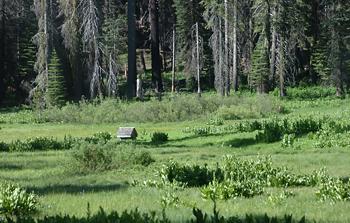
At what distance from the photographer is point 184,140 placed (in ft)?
83.9

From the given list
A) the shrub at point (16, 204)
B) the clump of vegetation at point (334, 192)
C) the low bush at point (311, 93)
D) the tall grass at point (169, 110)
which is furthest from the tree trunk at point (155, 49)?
the shrub at point (16, 204)

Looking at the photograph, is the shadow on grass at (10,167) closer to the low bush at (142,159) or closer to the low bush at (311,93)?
the low bush at (142,159)

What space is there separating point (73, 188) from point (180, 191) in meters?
2.47

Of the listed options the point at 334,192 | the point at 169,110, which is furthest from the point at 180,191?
the point at 169,110

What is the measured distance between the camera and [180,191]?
39.9 ft

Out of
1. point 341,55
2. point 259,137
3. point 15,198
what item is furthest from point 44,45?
point 15,198

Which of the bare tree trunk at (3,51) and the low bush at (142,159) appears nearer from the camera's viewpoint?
the low bush at (142,159)

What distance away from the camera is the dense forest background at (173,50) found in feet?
162

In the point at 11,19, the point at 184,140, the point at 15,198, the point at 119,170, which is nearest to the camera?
the point at 15,198

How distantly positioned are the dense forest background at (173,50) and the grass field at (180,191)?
19.8 m

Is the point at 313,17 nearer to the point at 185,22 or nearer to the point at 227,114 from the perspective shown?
the point at 185,22

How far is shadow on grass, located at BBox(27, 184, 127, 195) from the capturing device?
40.4ft

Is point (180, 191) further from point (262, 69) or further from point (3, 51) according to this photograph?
point (3, 51)

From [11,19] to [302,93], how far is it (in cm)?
3404
